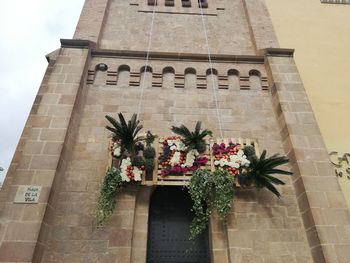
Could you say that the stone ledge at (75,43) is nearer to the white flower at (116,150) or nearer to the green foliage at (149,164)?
the white flower at (116,150)

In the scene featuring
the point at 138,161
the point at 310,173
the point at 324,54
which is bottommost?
the point at 310,173

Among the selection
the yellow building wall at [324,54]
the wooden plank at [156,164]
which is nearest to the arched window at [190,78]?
the wooden plank at [156,164]

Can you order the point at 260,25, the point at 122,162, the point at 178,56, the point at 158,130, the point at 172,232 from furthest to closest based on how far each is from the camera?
the point at 260,25 < the point at 178,56 < the point at 158,130 < the point at 172,232 < the point at 122,162

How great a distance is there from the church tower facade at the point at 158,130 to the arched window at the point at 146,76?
0.08 ft

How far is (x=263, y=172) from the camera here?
5395 mm

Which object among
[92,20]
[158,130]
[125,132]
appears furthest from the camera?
[92,20]

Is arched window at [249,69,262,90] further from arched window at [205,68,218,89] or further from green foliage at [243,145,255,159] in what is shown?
green foliage at [243,145,255,159]

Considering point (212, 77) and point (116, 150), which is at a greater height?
point (212, 77)

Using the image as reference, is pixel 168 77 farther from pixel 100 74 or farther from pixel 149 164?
pixel 149 164

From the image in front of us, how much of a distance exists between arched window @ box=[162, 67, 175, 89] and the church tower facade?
2 centimetres

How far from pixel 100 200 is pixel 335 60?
805 cm

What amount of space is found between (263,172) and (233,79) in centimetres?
296

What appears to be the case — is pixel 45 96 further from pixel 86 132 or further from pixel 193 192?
pixel 193 192

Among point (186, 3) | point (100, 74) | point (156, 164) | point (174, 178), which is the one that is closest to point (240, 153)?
point (174, 178)
